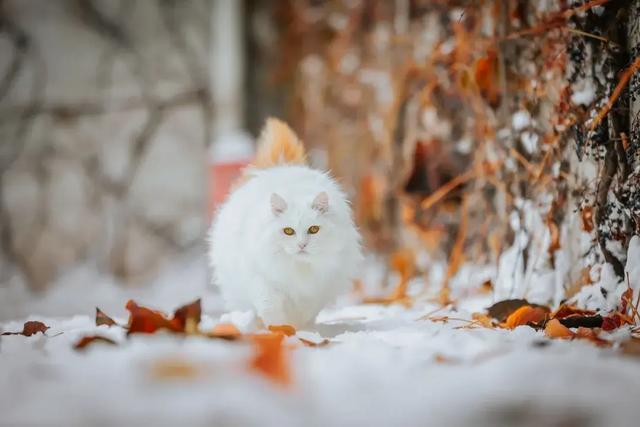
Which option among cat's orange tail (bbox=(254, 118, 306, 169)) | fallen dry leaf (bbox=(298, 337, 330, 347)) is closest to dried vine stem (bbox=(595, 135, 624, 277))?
fallen dry leaf (bbox=(298, 337, 330, 347))

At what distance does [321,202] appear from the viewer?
151 centimetres

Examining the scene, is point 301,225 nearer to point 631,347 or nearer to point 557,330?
point 557,330

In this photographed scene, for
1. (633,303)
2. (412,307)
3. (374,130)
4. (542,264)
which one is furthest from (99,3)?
(633,303)

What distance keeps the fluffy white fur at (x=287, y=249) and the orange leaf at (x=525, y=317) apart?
42 cm

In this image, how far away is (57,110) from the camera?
3.82 m

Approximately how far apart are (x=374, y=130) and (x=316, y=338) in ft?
7.13

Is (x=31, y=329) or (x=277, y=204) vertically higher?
(x=277, y=204)

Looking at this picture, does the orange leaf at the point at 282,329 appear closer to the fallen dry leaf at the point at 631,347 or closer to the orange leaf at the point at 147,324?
the orange leaf at the point at 147,324

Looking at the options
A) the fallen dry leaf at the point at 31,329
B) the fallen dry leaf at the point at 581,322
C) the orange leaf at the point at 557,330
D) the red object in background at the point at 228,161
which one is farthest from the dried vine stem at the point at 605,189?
the red object in background at the point at 228,161

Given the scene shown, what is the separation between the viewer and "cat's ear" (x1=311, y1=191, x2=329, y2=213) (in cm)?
151

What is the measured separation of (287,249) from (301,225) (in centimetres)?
6

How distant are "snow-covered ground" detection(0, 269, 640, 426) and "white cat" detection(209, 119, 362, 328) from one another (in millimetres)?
433

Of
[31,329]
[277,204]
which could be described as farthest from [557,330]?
[31,329]

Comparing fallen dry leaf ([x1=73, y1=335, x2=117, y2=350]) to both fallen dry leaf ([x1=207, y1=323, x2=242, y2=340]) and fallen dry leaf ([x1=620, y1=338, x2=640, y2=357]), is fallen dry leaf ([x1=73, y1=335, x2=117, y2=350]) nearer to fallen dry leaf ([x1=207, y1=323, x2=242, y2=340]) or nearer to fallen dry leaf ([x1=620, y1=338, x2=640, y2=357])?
fallen dry leaf ([x1=207, y1=323, x2=242, y2=340])
